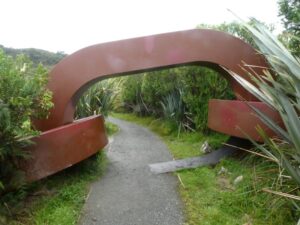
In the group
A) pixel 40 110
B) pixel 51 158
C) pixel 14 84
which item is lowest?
pixel 51 158

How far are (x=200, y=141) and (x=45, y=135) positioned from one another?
4111mm

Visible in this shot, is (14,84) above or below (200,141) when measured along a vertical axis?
above

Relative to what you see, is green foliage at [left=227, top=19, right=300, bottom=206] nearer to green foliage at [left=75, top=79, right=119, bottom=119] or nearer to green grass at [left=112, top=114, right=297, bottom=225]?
green grass at [left=112, top=114, right=297, bottom=225]

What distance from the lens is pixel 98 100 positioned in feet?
30.0

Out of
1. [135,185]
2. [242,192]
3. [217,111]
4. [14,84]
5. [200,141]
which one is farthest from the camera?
[200,141]

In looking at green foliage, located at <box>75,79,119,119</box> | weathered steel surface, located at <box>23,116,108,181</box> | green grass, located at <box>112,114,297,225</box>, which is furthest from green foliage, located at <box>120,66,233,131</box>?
weathered steel surface, located at <box>23,116,108,181</box>

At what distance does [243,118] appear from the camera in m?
4.81

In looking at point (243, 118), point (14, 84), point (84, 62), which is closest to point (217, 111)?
point (243, 118)

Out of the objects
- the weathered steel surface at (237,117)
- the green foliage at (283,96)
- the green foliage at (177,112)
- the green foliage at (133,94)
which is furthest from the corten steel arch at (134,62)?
the green foliage at (133,94)

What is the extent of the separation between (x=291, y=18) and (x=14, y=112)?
3.87 metres

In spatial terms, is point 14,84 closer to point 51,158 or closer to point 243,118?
point 51,158

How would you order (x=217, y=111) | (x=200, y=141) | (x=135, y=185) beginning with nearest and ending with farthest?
(x=135, y=185)
(x=217, y=111)
(x=200, y=141)

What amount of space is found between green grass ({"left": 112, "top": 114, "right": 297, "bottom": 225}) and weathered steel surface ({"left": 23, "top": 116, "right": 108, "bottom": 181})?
1.42 m

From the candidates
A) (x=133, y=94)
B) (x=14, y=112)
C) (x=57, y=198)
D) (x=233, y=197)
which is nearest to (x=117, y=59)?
(x=14, y=112)
